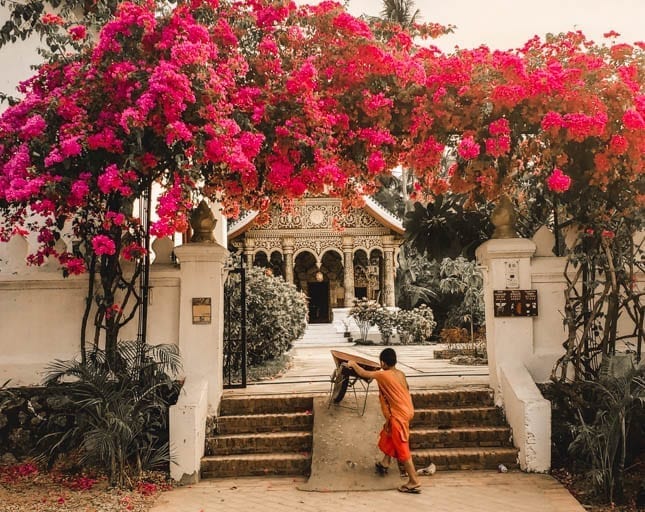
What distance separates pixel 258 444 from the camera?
688 cm

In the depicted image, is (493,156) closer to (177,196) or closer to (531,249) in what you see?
(531,249)

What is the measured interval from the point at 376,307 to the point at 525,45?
1366 centimetres

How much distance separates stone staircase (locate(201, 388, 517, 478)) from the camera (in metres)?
6.59

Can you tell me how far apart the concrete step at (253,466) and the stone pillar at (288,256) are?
17015mm

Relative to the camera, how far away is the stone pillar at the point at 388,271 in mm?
24078

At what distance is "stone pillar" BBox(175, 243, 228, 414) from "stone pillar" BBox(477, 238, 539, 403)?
3.11 meters

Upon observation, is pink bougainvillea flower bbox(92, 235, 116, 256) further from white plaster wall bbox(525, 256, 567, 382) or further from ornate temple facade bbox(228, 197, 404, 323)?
ornate temple facade bbox(228, 197, 404, 323)

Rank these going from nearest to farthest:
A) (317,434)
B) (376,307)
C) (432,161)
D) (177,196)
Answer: (177,196) → (317,434) → (432,161) → (376,307)

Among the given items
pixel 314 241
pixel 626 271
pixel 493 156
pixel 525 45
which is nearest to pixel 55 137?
pixel 493 156

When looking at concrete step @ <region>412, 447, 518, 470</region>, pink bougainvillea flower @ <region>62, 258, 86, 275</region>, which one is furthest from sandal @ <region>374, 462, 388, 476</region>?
pink bougainvillea flower @ <region>62, 258, 86, 275</region>

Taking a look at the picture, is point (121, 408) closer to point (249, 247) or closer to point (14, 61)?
point (14, 61)

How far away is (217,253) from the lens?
7219 mm

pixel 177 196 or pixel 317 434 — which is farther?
pixel 317 434

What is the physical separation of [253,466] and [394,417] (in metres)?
1.62
